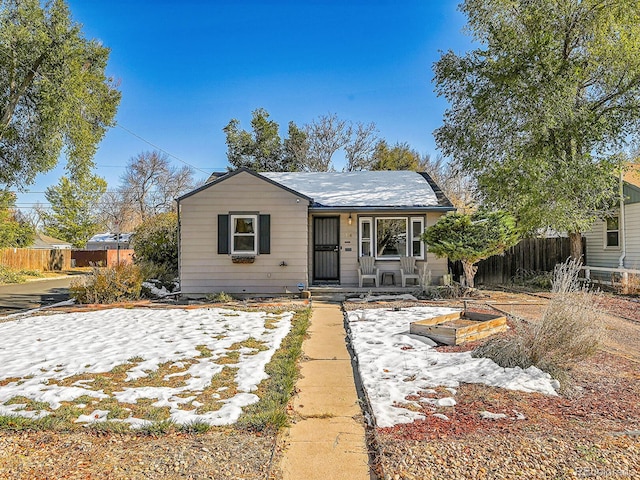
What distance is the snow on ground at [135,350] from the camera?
4.07 metres

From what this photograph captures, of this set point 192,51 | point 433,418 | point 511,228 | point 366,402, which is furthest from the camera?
point 192,51

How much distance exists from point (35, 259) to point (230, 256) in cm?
2145

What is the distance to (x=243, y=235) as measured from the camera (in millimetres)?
11766

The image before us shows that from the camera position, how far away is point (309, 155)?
27453mm

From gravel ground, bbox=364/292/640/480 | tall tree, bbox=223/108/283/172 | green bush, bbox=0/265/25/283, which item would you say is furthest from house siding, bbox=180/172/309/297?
tall tree, bbox=223/108/283/172

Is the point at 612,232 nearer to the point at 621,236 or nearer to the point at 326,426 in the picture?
the point at 621,236

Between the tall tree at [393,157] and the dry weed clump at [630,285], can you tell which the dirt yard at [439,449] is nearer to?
the dry weed clump at [630,285]

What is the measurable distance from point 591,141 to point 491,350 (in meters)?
10.9

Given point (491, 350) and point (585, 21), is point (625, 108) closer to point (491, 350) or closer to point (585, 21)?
point (585, 21)

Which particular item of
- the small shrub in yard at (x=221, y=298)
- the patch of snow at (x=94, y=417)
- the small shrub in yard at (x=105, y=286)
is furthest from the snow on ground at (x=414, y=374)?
the small shrub in yard at (x=105, y=286)

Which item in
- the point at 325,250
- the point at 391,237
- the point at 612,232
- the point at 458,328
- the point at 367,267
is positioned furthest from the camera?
the point at 612,232

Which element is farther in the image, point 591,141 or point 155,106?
point 155,106

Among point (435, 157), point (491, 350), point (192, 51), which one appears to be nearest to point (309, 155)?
point (435, 157)

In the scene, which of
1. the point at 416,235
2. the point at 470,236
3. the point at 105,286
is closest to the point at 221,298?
the point at 105,286
